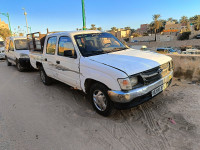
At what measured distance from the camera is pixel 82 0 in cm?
692

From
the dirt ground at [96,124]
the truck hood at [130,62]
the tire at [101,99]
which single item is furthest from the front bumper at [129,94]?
the dirt ground at [96,124]

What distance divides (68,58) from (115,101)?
169 centimetres

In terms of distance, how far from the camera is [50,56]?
15.0 ft

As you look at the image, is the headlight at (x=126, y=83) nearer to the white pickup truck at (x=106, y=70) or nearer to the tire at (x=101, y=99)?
the white pickup truck at (x=106, y=70)

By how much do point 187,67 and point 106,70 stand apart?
12.0 ft

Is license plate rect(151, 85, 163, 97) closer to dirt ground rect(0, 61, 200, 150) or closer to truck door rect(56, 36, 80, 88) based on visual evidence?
dirt ground rect(0, 61, 200, 150)

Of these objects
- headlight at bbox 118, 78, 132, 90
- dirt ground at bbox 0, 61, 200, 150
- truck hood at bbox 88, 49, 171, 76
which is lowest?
dirt ground at bbox 0, 61, 200, 150

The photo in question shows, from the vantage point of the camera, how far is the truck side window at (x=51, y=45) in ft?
14.4

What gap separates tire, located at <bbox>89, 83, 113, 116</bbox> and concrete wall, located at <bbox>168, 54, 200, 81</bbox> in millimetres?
3494

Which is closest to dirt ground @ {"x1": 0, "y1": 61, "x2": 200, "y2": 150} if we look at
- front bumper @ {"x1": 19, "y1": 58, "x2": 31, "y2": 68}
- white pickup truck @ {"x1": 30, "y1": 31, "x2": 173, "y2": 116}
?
white pickup truck @ {"x1": 30, "y1": 31, "x2": 173, "y2": 116}

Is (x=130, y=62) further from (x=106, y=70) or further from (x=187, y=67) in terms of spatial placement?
(x=187, y=67)

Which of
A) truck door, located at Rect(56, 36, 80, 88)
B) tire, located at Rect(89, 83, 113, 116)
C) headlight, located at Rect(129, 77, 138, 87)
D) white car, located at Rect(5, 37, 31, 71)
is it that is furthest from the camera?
white car, located at Rect(5, 37, 31, 71)

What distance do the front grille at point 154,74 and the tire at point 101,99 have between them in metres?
0.76

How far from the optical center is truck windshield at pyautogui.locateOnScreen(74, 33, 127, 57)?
11.6 ft
